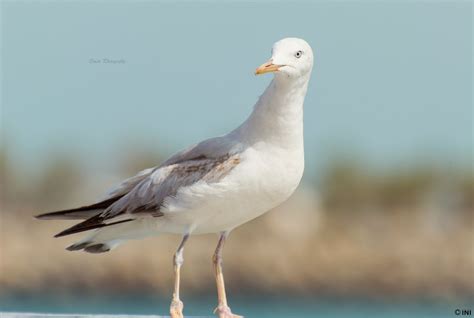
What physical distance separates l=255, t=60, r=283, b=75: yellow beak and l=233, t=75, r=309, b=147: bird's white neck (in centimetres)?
15

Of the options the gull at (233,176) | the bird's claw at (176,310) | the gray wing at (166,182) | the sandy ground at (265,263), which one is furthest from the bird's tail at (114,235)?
the sandy ground at (265,263)

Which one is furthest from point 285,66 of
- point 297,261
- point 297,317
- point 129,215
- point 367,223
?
point 367,223

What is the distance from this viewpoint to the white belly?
17.7 feet

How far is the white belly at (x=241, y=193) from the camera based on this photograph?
539cm

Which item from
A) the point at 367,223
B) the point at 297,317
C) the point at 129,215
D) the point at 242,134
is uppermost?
the point at 242,134

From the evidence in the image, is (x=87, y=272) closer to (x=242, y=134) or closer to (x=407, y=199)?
(x=407, y=199)

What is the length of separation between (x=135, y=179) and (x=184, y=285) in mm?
11286

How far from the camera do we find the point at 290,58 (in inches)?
212

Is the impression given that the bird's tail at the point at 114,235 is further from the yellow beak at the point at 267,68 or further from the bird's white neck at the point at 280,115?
the yellow beak at the point at 267,68

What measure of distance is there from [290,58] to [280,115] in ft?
1.17

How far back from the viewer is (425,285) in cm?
1709

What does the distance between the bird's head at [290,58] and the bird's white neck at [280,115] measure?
2.4 inches

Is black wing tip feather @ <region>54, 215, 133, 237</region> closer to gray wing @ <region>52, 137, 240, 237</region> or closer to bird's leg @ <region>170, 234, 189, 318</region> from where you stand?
gray wing @ <region>52, 137, 240, 237</region>

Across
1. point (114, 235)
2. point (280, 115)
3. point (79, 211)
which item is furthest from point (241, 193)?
point (79, 211)
